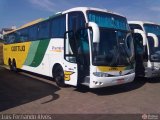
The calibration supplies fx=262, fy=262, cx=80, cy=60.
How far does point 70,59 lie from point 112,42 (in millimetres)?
1883

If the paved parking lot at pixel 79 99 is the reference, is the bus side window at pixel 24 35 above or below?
above

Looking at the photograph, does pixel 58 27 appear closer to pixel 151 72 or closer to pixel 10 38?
pixel 151 72

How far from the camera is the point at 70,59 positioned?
10836mm

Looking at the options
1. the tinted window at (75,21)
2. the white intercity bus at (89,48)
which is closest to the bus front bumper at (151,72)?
the white intercity bus at (89,48)

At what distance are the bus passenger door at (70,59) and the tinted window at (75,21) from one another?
299 mm

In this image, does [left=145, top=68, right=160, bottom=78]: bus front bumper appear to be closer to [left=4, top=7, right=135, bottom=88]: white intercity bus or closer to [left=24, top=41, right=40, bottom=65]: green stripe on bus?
[left=4, top=7, right=135, bottom=88]: white intercity bus

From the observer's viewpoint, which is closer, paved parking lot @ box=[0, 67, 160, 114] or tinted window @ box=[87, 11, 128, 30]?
paved parking lot @ box=[0, 67, 160, 114]

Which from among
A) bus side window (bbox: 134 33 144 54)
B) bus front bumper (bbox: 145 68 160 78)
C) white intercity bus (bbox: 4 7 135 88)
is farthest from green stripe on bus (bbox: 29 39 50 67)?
bus front bumper (bbox: 145 68 160 78)

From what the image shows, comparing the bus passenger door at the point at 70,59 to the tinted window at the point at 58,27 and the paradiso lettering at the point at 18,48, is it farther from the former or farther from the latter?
the paradiso lettering at the point at 18,48

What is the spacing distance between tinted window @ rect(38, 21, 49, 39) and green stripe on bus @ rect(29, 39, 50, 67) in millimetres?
288

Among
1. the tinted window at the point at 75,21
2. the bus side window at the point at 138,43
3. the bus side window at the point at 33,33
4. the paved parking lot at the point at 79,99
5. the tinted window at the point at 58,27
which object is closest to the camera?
the paved parking lot at the point at 79,99

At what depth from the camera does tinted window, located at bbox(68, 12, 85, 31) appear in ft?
34.2

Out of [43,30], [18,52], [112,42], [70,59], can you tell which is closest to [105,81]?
[112,42]

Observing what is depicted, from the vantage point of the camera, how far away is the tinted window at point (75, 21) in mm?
10414
